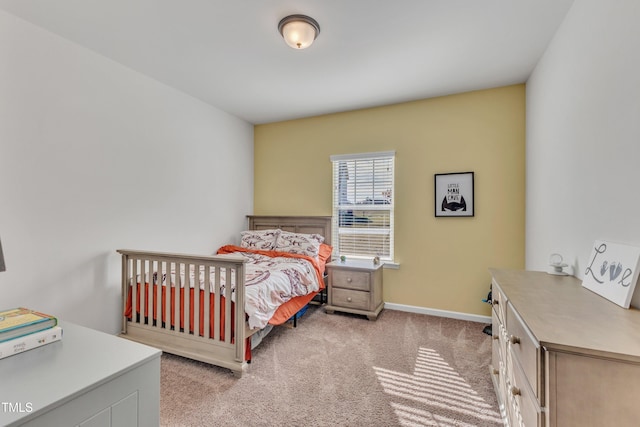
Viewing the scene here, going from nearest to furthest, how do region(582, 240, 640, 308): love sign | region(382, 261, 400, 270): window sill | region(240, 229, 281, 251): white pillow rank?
region(582, 240, 640, 308): love sign → region(382, 261, 400, 270): window sill → region(240, 229, 281, 251): white pillow

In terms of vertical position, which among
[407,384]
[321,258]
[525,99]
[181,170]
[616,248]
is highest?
[525,99]

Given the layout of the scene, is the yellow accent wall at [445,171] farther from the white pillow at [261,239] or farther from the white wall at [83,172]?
the white wall at [83,172]

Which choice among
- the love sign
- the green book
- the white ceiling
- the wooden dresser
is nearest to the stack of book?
the green book

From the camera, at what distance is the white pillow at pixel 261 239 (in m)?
3.78

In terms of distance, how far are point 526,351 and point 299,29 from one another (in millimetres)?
2242

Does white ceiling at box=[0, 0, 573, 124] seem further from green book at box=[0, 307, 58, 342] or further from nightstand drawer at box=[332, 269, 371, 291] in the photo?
nightstand drawer at box=[332, 269, 371, 291]

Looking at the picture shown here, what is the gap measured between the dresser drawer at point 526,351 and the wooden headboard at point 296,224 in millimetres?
2622

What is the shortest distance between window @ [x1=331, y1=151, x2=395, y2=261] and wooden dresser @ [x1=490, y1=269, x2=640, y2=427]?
2.32 m

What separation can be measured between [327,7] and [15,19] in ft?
7.15

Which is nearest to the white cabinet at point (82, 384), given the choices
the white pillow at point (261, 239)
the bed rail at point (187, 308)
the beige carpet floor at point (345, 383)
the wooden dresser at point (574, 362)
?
the beige carpet floor at point (345, 383)

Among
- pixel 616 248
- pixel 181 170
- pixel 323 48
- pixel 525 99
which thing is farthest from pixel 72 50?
pixel 525 99

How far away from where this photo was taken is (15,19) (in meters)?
2.01

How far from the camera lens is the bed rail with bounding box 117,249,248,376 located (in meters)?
2.10

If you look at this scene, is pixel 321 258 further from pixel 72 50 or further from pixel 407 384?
pixel 72 50
